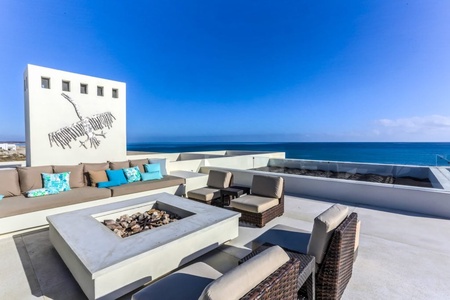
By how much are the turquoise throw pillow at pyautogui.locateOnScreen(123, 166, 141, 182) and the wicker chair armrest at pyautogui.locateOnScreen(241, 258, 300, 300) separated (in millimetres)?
4481

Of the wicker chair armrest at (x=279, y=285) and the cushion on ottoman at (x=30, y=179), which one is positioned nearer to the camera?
the wicker chair armrest at (x=279, y=285)

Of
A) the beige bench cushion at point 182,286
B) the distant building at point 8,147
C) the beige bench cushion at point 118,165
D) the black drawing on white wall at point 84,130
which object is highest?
the black drawing on white wall at point 84,130

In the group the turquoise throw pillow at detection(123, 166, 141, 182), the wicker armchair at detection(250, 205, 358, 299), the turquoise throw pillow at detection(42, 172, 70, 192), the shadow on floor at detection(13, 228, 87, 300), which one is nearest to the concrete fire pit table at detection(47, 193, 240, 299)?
the shadow on floor at detection(13, 228, 87, 300)

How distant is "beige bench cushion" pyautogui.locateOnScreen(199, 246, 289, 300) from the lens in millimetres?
753

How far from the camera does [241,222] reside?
3.57 metres

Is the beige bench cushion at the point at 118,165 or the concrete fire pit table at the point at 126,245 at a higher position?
the beige bench cushion at the point at 118,165

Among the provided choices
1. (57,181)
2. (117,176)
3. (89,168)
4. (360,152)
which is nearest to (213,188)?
(117,176)

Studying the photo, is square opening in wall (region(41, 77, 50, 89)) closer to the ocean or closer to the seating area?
the seating area

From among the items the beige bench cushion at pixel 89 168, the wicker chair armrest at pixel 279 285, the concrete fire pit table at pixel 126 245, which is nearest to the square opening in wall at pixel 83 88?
the beige bench cushion at pixel 89 168

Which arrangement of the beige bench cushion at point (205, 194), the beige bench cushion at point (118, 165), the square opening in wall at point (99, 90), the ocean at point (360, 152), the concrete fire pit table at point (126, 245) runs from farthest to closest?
the ocean at point (360, 152) < the square opening in wall at point (99, 90) < the beige bench cushion at point (118, 165) < the beige bench cushion at point (205, 194) < the concrete fire pit table at point (126, 245)

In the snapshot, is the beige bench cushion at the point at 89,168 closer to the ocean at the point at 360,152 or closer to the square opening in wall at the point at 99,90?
the square opening in wall at the point at 99,90

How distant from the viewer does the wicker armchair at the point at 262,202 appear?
3346 mm

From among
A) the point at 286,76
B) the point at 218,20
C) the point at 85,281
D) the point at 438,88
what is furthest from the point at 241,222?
the point at 438,88

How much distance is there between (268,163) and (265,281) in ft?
23.0
